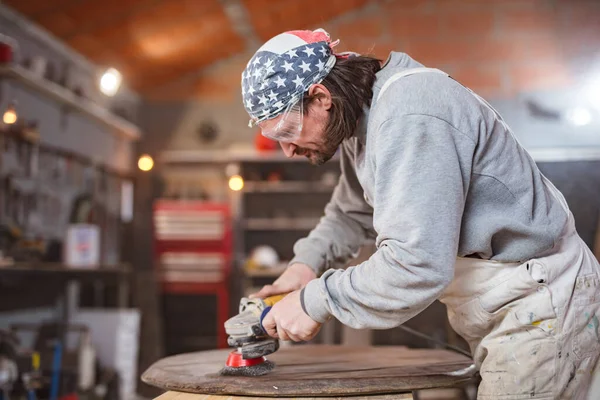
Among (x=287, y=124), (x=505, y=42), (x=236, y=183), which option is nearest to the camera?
(x=287, y=124)

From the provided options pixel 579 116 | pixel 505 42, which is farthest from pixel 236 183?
pixel 579 116

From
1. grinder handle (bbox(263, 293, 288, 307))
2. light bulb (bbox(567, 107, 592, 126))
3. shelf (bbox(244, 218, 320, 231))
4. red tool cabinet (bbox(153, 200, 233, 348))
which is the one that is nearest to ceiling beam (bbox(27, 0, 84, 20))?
red tool cabinet (bbox(153, 200, 233, 348))

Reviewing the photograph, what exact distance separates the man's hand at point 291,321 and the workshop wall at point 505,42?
13.3ft

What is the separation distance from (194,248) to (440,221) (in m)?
5.11

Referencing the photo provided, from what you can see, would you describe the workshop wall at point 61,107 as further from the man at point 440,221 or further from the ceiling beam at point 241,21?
the man at point 440,221

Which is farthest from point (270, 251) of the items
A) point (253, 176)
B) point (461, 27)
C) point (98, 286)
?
point (461, 27)

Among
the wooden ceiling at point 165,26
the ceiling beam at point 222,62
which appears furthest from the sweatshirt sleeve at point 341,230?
the ceiling beam at point 222,62

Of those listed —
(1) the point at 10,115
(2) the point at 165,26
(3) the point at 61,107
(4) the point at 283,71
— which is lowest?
(4) the point at 283,71

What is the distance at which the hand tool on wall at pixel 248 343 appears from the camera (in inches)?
48.9

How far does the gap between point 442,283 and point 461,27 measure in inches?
207

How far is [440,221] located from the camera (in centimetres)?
101

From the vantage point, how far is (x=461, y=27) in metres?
5.86

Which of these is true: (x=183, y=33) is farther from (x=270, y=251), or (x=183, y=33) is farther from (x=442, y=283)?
(x=442, y=283)

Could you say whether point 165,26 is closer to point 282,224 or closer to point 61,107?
point 61,107
